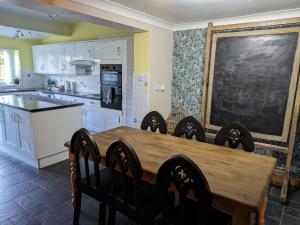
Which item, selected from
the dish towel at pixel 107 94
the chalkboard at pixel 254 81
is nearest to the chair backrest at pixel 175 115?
the chalkboard at pixel 254 81

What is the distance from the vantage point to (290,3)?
2.38m

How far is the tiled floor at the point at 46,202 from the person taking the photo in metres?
2.12

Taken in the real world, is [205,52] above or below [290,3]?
below

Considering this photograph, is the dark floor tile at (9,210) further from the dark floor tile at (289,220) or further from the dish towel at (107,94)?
the dark floor tile at (289,220)

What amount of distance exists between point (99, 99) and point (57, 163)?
1.59 m

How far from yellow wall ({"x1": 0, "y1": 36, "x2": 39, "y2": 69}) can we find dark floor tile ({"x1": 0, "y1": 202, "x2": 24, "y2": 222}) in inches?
186

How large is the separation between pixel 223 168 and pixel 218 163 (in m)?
0.09

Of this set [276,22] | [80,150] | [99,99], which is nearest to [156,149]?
[80,150]

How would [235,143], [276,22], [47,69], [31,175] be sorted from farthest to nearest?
[47,69]
[31,175]
[276,22]
[235,143]

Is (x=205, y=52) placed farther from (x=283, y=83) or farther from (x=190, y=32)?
(x=283, y=83)

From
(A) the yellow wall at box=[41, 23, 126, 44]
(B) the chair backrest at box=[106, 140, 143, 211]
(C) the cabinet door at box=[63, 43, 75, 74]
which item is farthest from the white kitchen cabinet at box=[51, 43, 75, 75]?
(B) the chair backrest at box=[106, 140, 143, 211]

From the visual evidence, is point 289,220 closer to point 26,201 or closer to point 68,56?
point 26,201

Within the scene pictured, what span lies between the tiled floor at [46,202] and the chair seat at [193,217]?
2.62ft

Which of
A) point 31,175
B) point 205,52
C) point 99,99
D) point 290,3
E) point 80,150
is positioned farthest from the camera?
point 99,99
